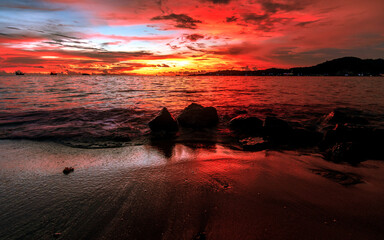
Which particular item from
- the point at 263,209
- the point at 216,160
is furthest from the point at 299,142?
the point at 263,209

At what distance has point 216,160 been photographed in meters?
5.30

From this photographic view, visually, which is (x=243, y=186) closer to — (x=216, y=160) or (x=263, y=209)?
(x=263, y=209)

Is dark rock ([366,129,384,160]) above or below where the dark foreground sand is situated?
above

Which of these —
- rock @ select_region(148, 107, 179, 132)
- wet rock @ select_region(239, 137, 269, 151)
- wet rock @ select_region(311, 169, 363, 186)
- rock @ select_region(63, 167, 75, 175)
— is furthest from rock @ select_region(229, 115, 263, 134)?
rock @ select_region(63, 167, 75, 175)

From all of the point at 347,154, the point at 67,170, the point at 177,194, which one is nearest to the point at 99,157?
the point at 67,170

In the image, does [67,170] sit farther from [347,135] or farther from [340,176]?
[347,135]

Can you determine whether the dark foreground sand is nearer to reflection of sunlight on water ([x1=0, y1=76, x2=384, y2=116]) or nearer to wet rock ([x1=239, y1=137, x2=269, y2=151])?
wet rock ([x1=239, y1=137, x2=269, y2=151])

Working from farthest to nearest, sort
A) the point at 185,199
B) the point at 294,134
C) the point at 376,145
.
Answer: the point at 294,134, the point at 376,145, the point at 185,199


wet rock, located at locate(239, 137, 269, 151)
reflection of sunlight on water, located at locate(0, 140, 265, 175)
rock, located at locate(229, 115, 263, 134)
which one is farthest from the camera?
rock, located at locate(229, 115, 263, 134)

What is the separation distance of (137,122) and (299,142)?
840 cm

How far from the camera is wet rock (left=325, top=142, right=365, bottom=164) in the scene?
17.4 feet

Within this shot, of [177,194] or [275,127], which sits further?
[275,127]

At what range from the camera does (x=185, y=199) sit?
3359 millimetres

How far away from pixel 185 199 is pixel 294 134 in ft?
20.6
